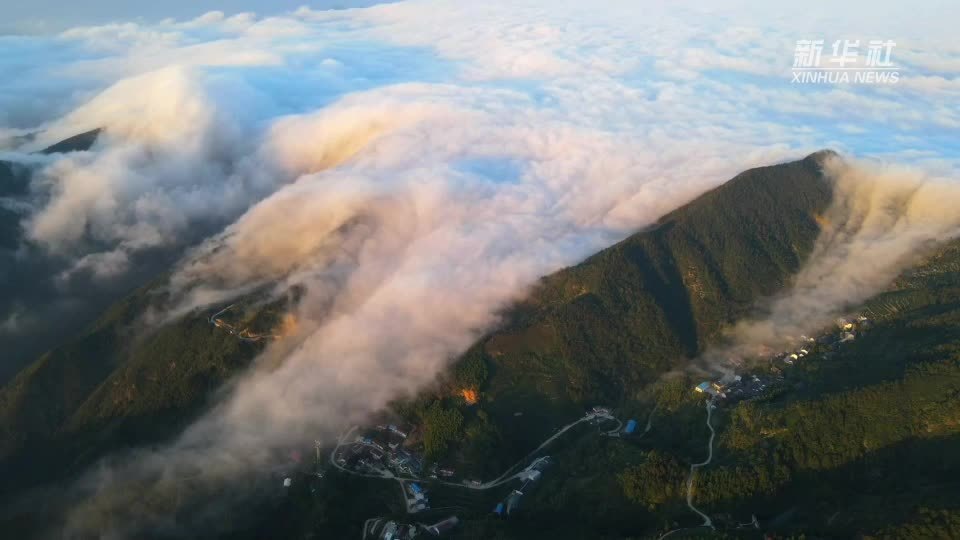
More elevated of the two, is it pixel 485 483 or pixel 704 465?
pixel 704 465

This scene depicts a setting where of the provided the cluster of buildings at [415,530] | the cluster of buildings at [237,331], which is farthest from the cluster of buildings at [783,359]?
the cluster of buildings at [237,331]

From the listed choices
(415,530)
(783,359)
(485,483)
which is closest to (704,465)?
(485,483)

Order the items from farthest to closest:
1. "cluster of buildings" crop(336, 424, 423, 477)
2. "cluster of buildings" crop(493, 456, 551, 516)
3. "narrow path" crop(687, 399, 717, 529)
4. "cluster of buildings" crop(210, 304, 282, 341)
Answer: "cluster of buildings" crop(210, 304, 282, 341), "cluster of buildings" crop(336, 424, 423, 477), "cluster of buildings" crop(493, 456, 551, 516), "narrow path" crop(687, 399, 717, 529)

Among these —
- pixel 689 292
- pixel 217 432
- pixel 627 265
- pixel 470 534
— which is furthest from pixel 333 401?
pixel 689 292

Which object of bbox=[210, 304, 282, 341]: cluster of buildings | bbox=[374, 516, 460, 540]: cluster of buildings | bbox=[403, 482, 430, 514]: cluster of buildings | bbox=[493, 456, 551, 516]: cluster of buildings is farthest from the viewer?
bbox=[210, 304, 282, 341]: cluster of buildings

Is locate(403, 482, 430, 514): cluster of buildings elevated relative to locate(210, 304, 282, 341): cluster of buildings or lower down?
lower down

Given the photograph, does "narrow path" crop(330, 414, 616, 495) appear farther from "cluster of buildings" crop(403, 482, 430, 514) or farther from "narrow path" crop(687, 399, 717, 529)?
"narrow path" crop(687, 399, 717, 529)

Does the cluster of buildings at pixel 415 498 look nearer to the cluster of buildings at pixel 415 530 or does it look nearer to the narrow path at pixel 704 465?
the cluster of buildings at pixel 415 530

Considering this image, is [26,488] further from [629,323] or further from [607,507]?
[629,323]

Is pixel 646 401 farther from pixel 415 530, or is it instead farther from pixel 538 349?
pixel 415 530

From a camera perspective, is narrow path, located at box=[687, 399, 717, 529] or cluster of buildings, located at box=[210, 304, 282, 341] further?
cluster of buildings, located at box=[210, 304, 282, 341]

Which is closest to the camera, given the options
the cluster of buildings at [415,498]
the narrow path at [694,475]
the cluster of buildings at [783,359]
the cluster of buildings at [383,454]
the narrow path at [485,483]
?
the narrow path at [694,475]

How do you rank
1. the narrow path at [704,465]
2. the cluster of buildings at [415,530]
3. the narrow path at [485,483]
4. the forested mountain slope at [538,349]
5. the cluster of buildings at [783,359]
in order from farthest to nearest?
the forested mountain slope at [538,349], the cluster of buildings at [783,359], the narrow path at [485,483], the cluster of buildings at [415,530], the narrow path at [704,465]

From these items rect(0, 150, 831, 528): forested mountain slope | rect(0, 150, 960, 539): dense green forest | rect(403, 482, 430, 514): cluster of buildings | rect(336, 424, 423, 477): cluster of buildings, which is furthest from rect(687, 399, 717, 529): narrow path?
rect(336, 424, 423, 477): cluster of buildings
